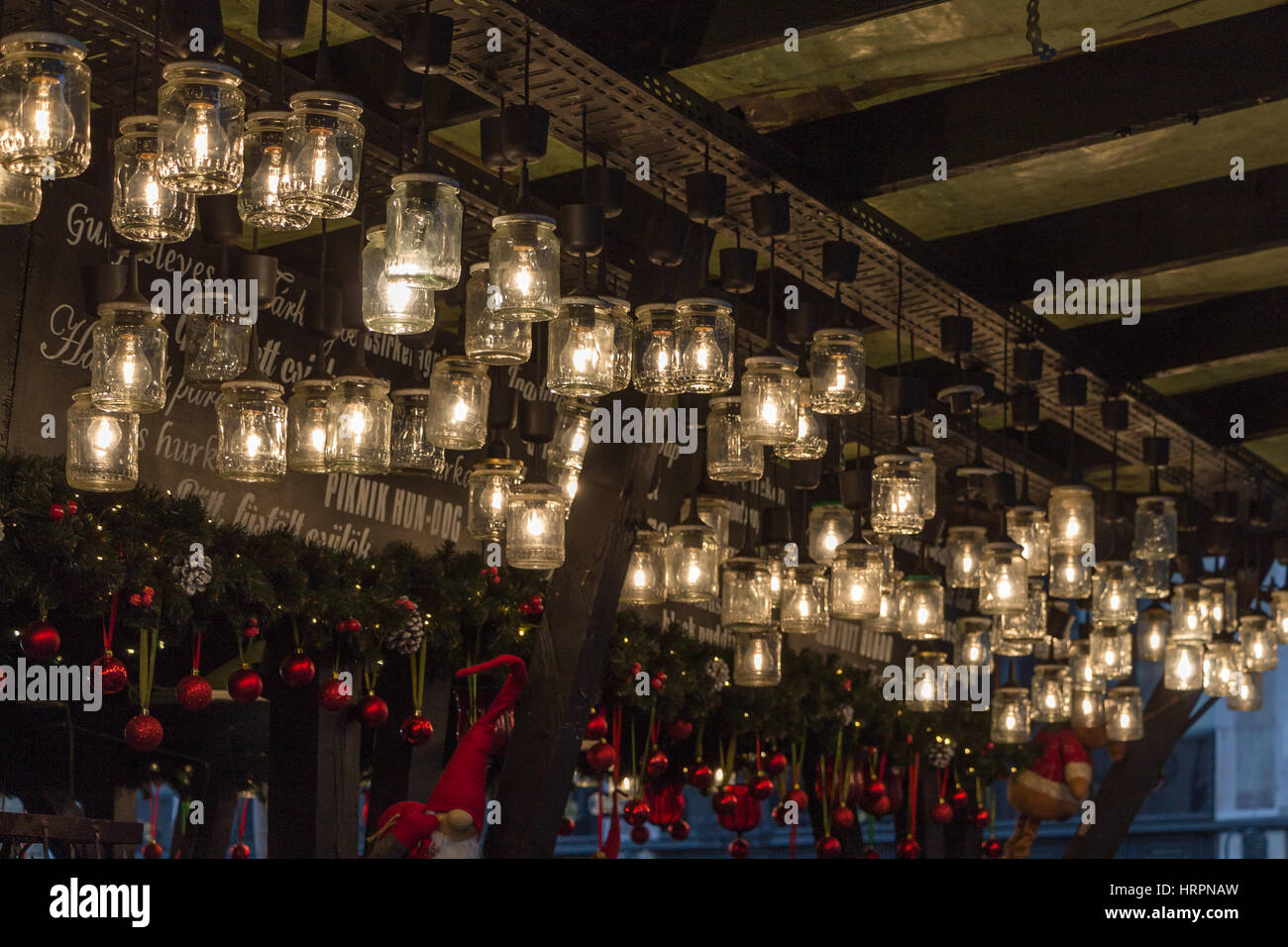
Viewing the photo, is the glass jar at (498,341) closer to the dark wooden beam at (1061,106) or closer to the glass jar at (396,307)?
the glass jar at (396,307)

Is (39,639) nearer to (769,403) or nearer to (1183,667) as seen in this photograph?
(769,403)

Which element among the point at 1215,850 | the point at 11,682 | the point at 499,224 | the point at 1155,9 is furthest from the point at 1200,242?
the point at 1215,850

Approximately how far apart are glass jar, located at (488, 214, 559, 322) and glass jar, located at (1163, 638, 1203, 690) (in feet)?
17.1

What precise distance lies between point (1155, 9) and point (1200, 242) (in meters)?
1.40

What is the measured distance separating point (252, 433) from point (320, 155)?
4.68 feet

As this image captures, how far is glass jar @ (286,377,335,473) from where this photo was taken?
15.9 ft

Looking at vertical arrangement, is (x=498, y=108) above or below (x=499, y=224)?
above

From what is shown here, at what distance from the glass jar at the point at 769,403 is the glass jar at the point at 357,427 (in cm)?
98

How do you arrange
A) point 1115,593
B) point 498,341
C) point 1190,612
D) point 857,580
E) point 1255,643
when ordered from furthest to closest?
1. point 1255,643
2. point 1190,612
3. point 1115,593
4. point 857,580
5. point 498,341

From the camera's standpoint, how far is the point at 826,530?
6.79 meters

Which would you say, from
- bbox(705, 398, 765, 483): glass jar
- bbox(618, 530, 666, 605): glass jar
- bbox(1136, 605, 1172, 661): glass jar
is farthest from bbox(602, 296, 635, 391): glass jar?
bbox(1136, 605, 1172, 661): glass jar

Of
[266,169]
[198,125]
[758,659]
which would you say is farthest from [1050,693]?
[198,125]

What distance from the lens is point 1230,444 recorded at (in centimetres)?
862

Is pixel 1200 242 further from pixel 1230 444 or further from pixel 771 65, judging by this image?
pixel 1230 444
